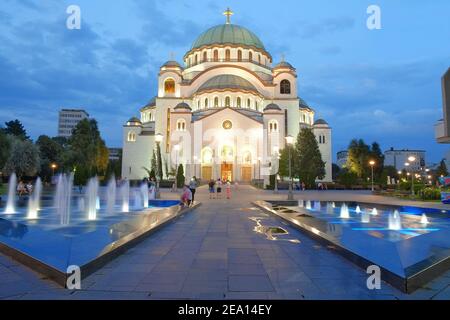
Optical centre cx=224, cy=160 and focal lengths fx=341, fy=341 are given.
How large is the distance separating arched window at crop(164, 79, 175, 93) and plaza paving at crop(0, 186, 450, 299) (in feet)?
165

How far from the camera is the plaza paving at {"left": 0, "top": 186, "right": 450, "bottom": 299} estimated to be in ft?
12.6

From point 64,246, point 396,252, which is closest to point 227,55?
point 64,246

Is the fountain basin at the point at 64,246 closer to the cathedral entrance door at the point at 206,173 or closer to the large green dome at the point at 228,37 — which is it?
the cathedral entrance door at the point at 206,173

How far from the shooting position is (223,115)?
4719 centimetres

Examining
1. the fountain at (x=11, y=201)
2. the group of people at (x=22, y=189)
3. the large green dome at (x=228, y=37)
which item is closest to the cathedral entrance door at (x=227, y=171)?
the large green dome at (x=228, y=37)

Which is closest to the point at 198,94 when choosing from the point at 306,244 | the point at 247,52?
the point at 247,52

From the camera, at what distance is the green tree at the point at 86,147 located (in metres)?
47.3

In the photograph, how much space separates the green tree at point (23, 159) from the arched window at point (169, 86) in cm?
2302

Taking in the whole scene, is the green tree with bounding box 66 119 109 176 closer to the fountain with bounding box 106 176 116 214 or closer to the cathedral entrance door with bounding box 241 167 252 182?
the cathedral entrance door with bounding box 241 167 252 182

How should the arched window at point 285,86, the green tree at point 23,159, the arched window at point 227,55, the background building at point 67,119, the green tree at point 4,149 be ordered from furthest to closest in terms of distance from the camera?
the background building at point 67,119
the arched window at point 227,55
the arched window at point 285,86
the green tree at point 23,159
the green tree at point 4,149

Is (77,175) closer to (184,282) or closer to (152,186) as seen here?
(152,186)

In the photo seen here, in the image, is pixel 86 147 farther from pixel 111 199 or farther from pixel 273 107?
pixel 111 199

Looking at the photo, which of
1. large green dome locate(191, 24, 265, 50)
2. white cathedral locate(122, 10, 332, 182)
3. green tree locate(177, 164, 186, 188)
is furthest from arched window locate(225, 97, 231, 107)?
green tree locate(177, 164, 186, 188)
